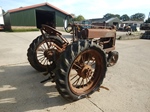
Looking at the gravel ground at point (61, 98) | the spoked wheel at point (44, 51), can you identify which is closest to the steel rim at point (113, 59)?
the gravel ground at point (61, 98)

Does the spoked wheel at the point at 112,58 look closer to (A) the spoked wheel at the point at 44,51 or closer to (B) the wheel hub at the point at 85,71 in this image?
Result: (A) the spoked wheel at the point at 44,51

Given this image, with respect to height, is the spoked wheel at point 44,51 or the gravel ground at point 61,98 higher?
the spoked wheel at point 44,51

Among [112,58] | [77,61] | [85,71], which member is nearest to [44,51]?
[77,61]

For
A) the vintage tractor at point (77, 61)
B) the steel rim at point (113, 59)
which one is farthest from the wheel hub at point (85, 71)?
the steel rim at point (113, 59)

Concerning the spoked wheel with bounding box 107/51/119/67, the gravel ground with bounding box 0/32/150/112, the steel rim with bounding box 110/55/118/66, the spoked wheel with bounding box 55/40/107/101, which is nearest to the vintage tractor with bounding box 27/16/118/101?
the spoked wheel with bounding box 55/40/107/101

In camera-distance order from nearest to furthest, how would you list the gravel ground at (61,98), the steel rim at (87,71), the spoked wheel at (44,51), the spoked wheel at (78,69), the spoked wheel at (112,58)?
1. the spoked wheel at (78,69)
2. the gravel ground at (61,98)
3. the steel rim at (87,71)
4. the spoked wheel at (44,51)
5. the spoked wheel at (112,58)

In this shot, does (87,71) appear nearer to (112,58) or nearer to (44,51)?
(44,51)

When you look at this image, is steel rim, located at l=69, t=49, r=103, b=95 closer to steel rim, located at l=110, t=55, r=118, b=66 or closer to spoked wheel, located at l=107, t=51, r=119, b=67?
spoked wheel, located at l=107, t=51, r=119, b=67

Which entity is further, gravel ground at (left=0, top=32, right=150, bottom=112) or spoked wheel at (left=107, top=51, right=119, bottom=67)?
spoked wheel at (left=107, top=51, right=119, bottom=67)

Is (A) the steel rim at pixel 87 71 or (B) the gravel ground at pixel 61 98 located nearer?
(B) the gravel ground at pixel 61 98

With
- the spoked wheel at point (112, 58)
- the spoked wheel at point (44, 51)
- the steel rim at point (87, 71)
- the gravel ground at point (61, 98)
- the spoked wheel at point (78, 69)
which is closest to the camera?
the spoked wheel at point (78, 69)

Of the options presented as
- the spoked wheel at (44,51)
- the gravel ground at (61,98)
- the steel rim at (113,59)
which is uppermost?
the spoked wheel at (44,51)

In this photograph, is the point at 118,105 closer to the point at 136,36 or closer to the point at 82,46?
the point at 82,46

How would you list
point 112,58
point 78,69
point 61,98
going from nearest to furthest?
point 61,98, point 78,69, point 112,58
